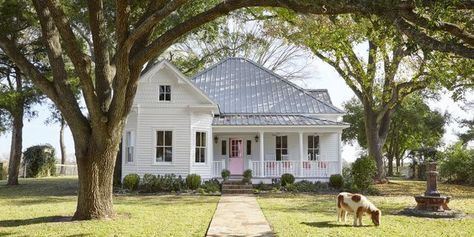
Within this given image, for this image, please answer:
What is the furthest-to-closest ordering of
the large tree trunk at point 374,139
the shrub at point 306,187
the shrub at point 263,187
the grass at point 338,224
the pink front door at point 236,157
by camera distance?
the large tree trunk at point 374,139 < the pink front door at point 236,157 < the shrub at point 263,187 < the shrub at point 306,187 < the grass at point 338,224

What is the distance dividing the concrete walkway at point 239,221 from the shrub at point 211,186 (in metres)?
5.02

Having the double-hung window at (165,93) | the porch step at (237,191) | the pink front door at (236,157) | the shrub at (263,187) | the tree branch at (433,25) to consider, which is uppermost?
the double-hung window at (165,93)

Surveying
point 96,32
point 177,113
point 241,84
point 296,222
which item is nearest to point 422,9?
point 296,222

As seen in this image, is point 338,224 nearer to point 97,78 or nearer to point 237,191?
point 97,78

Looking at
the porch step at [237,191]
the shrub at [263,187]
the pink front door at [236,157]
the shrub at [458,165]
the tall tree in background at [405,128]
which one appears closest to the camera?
the porch step at [237,191]

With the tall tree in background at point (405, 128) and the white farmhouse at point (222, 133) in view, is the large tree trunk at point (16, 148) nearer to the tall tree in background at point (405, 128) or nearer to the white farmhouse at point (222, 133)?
the white farmhouse at point (222, 133)

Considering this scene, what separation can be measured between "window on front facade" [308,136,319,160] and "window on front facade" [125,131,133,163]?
9.79 meters

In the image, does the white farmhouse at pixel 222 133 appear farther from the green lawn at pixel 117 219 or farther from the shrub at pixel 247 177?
the green lawn at pixel 117 219

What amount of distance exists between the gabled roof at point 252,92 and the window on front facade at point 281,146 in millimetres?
1505

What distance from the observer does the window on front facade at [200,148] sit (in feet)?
73.7

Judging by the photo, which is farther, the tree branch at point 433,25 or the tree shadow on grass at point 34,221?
the tree shadow on grass at point 34,221

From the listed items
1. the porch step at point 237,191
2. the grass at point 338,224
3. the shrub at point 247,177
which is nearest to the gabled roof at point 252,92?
the shrub at point 247,177

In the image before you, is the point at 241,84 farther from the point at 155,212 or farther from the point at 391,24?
the point at 391,24

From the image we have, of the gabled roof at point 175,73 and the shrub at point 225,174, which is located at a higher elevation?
the gabled roof at point 175,73
